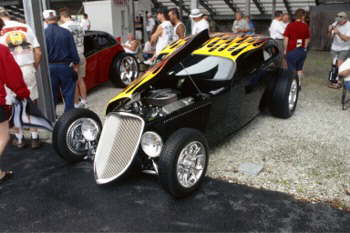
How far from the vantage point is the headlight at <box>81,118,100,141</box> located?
4.23m

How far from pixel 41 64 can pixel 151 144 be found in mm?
2842

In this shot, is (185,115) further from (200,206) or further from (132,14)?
(132,14)

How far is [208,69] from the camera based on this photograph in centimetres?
459

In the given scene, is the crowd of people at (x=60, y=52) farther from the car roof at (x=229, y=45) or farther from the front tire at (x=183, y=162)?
the front tire at (x=183, y=162)

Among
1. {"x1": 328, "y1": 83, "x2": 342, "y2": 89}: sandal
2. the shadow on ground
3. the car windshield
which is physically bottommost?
{"x1": 328, "y1": 83, "x2": 342, "y2": 89}: sandal

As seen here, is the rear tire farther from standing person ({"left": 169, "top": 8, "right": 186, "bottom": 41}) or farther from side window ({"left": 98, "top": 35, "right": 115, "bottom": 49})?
standing person ({"left": 169, "top": 8, "right": 186, "bottom": 41})

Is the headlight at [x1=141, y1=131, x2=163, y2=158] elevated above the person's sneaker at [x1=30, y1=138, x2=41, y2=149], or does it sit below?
above

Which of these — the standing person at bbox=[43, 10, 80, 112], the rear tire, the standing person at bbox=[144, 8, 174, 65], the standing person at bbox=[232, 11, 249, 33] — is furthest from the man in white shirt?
the standing person at bbox=[232, 11, 249, 33]

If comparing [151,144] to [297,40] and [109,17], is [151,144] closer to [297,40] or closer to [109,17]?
[297,40]

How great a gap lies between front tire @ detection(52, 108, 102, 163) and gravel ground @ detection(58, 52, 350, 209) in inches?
63.1

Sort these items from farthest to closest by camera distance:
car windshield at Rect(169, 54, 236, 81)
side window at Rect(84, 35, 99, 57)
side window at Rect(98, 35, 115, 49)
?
side window at Rect(98, 35, 115, 49)
side window at Rect(84, 35, 99, 57)
car windshield at Rect(169, 54, 236, 81)

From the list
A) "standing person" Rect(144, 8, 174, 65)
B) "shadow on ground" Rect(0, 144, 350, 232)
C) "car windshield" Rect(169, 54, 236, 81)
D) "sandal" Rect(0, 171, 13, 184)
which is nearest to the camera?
"shadow on ground" Rect(0, 144, 350, 232)

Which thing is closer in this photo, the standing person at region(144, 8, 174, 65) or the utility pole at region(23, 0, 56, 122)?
the utility pole at region(23, 0, 56, 122)

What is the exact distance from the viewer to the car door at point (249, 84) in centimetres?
464
